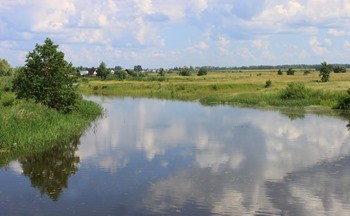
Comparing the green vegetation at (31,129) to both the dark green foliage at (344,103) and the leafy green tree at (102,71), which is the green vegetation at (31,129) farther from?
the leafy green tree at (102,71)

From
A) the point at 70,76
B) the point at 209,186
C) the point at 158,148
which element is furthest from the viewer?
the point at 70,76

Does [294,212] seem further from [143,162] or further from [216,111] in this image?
[216,111]

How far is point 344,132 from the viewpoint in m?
35.6

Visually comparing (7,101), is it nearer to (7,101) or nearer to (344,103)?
(7,101)

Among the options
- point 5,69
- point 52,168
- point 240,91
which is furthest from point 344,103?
point 5,69

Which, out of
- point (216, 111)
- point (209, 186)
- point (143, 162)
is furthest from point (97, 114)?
point (209, 186)

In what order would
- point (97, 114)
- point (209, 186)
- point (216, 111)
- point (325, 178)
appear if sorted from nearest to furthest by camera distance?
point (209, 186) < point (325, 178) < point (97, 114) < point (216, 111)

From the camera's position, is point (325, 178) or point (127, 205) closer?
point (127, 205)

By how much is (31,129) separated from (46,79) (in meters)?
9.29

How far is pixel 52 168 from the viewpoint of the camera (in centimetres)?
2253

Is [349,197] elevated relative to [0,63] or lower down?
lower down

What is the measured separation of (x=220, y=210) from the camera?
1570 cm

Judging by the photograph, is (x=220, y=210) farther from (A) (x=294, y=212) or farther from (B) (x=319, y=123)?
(B) (x=319, y=123)

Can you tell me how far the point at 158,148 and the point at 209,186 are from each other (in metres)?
9.59
